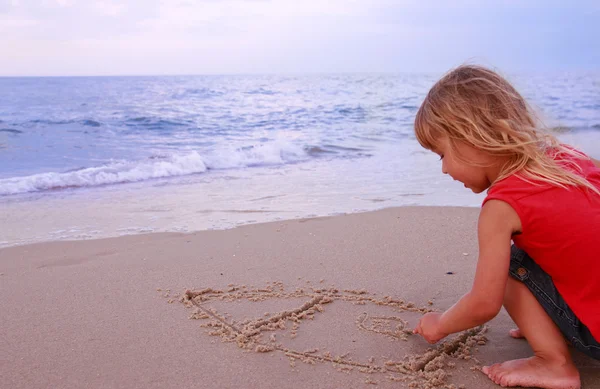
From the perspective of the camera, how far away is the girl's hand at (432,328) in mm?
2010

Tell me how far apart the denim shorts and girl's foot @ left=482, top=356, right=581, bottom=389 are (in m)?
0.10

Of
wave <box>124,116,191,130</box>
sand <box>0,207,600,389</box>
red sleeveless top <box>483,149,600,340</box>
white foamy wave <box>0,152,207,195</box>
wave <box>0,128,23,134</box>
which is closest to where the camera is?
red sleeveless top <box>483,149,600,340</box>

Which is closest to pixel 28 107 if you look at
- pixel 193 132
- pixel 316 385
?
pixel 193 132

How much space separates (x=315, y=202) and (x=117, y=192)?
2.39 m

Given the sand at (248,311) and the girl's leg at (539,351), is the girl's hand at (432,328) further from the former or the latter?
the girl's leg at (539,351)

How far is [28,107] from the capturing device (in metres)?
17.2

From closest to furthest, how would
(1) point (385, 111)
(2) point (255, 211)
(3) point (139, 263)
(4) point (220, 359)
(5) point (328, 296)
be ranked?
(4) point (220, 359) < (5) point (328, 296) < (3) point (139, 263) < (2) point (255, 211) < (1) point (385, 111)

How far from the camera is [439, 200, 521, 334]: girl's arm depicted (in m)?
1.67

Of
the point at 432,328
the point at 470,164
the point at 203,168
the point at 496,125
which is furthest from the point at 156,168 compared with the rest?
the point at 496,125

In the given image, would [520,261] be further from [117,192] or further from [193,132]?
[193,132]

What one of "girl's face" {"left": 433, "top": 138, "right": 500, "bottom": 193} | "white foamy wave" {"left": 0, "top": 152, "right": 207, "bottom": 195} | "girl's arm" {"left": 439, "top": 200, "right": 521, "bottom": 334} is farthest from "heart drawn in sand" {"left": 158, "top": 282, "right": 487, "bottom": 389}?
"white foamy wave" {"left": 0, "top": 152, "right": 207, "bottom": 195}

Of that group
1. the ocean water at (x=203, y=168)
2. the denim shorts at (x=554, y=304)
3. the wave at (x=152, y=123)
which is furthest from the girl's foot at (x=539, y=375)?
the wave at (x=152, y=123)

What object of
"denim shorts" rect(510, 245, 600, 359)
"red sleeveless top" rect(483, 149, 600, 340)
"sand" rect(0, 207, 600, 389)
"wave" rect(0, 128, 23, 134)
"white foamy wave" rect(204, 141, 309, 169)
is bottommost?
"white foamy wave" rect(204, 141, 309, 169)

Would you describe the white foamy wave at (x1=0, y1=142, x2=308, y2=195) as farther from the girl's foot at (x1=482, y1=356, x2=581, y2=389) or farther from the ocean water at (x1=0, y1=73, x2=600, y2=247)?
the girl's foot at (x1=482, y1=356, x2=581, y2=389)
